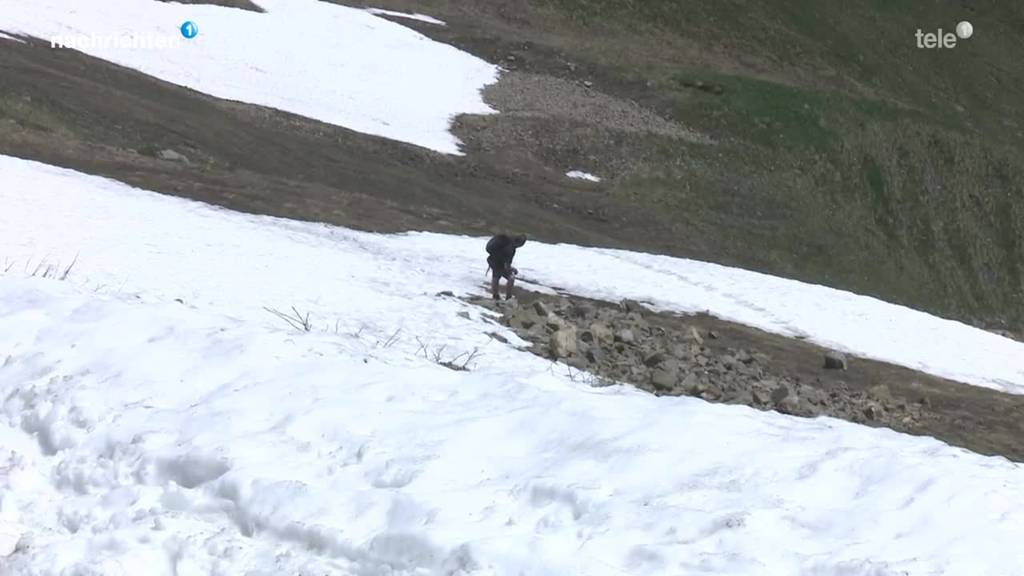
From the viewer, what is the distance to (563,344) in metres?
14.6

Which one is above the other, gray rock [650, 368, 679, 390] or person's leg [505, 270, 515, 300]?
person's leg [505, 270, 515, 300]

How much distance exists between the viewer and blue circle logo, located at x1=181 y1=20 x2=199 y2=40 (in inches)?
1430

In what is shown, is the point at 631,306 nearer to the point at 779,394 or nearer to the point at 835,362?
the point at 835,362

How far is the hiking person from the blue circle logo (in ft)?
75.1

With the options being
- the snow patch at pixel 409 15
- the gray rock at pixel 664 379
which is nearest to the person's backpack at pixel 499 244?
the gray rock at pixel 664 379

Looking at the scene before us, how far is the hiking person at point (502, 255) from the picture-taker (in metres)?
17.5

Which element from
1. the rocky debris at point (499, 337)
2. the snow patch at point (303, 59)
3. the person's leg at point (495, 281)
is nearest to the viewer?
the rocky debris at point (499, 337)

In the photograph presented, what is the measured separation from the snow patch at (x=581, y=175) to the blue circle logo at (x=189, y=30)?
45.6ft

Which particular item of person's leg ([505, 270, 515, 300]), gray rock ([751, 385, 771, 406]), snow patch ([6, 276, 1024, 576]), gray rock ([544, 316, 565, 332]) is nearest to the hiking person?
person's leg ([505, 270, 515, 300])

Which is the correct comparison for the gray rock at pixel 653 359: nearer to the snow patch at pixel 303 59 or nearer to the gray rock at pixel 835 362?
the gray rock at pixel 835 362

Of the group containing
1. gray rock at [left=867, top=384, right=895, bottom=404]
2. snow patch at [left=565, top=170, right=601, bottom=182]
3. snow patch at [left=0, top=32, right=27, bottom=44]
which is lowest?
gray rock at [left=867, top=384, right=895, bottom=404]

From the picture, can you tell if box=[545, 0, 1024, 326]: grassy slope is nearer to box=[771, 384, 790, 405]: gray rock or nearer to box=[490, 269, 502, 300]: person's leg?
box=[490, 269, 502, 300]: person's leg

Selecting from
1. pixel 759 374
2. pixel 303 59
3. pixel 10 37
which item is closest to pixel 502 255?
pixel 759 374

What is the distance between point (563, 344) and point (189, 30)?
87.7 ft
